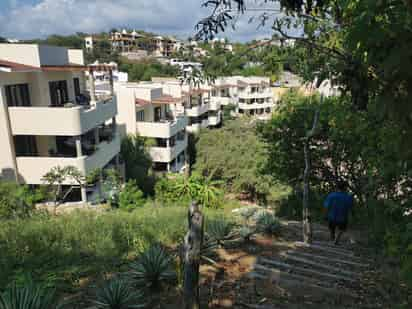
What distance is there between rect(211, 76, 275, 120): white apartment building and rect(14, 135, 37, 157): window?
27.1m

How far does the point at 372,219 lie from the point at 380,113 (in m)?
7.33

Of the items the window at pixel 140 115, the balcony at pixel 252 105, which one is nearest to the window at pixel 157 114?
the window at pixel 140 115

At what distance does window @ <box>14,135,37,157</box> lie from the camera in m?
13.5

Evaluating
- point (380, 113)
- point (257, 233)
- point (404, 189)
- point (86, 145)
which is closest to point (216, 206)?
point (86, 145)

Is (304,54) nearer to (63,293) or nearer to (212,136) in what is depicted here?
(63,293)

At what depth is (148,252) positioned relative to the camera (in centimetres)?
429

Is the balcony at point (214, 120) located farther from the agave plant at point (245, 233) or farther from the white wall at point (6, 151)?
the agave plant at point (245, 233)

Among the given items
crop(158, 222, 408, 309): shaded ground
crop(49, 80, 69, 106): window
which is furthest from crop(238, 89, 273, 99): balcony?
crop(158, 222, 408, 309): shaded ground

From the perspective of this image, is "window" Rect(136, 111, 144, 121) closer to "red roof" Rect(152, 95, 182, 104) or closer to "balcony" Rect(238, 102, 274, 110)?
"red roof" Rect(152, 95, 182, 104)

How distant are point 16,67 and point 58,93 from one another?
13.8 ft

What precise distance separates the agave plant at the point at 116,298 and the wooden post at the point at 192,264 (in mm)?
656

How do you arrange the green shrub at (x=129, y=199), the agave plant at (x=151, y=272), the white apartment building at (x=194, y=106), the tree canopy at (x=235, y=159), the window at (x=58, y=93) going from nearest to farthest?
1. the agave plant at (x=151, y=272)
2. the green shrub at (x=129, y=199)
3. the window at (x=58, y=93)
4. the tree canopy at (x=235, y=159)
5. the white apartment building at (x=194, y=106)

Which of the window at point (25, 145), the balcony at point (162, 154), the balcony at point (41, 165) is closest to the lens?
the balcony at point (41, 165)

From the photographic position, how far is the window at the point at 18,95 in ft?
42.2
